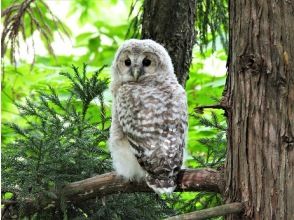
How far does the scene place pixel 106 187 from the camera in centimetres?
349

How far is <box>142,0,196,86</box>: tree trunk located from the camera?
4.43m

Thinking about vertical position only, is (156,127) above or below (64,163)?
above

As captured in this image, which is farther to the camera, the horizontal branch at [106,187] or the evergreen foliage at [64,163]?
the evergreen foliage at [64,163]

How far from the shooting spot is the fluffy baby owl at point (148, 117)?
366cm

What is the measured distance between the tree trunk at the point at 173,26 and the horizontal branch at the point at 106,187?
120 centimetres

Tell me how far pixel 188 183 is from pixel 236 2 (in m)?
0.93

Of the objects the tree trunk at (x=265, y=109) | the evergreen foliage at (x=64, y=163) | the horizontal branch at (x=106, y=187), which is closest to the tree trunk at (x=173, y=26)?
the evergreen foliage at (x=64, y=163)

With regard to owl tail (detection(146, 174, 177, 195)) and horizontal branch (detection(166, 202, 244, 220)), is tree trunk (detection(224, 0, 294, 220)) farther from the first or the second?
owl tail (detection(146, 174, 177, 195))

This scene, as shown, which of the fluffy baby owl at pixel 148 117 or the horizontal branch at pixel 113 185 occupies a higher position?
the fluffy baby owl at pixel 148 117

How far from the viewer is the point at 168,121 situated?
3.89m

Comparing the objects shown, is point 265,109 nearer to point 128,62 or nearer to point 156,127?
point 156,127

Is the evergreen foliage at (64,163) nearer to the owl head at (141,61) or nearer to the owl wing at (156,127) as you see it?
the owl wing at (156,127)

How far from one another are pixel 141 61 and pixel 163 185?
51.6 inches

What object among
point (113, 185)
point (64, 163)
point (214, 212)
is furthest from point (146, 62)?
point (214, 212)
